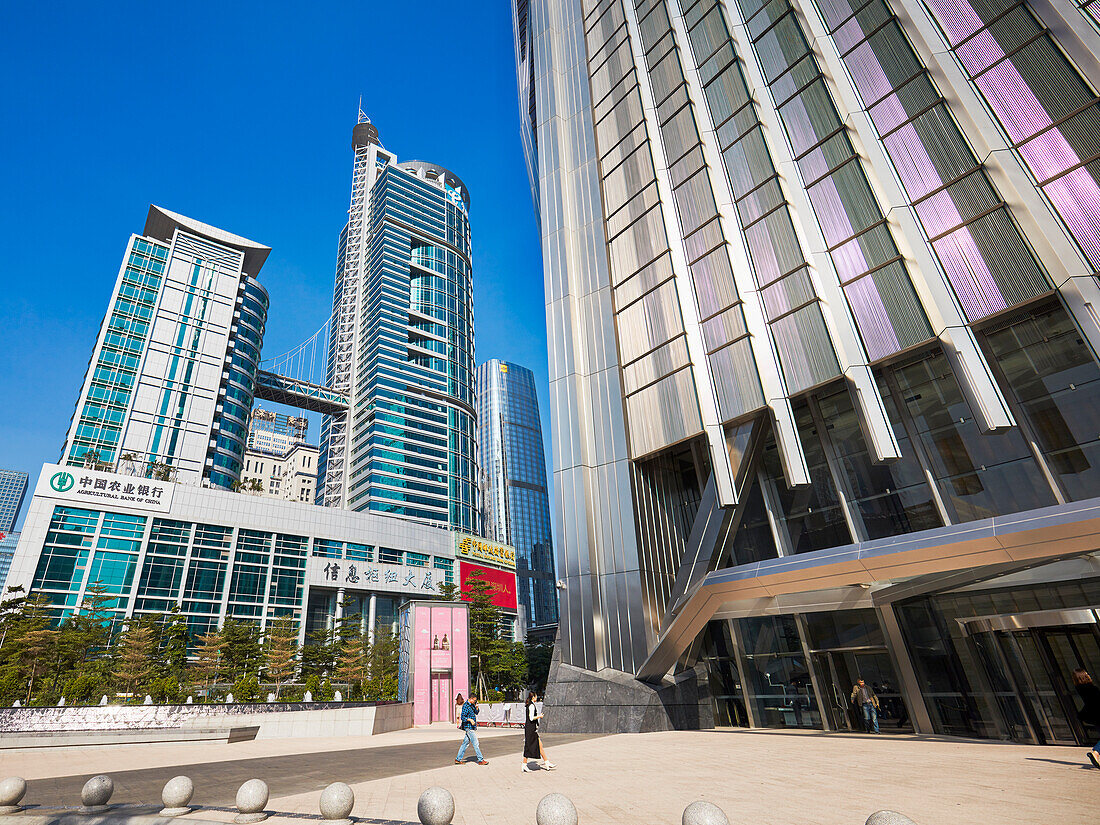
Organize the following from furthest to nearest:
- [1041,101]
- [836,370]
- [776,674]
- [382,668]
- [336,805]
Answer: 1. [382,668]
2. [776,674]
3. [836,370]
4. [1041,101]
5. [336,805]

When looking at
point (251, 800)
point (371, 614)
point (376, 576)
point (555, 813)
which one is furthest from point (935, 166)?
point (371, 614)

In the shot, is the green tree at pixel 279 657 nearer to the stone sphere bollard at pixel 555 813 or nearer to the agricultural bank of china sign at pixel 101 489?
the agricultural bank of china sign at pixel 101 489

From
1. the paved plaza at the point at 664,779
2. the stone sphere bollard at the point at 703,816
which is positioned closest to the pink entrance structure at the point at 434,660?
the paved plaza at the point at 664,779

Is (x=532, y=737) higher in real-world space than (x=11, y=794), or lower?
lower

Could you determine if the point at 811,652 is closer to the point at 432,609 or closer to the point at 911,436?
the point at 911,436

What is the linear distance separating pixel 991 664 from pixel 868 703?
4.13m

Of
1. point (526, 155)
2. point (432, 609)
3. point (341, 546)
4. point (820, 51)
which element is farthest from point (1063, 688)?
point (341, 546)

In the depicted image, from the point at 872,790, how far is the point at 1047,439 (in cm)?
1257

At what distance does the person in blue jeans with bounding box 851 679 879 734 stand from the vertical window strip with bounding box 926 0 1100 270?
13.3m

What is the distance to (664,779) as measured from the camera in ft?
31.6

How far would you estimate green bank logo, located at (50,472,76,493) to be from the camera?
58031mm

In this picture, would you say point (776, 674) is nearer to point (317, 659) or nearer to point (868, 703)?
point (868, 703)

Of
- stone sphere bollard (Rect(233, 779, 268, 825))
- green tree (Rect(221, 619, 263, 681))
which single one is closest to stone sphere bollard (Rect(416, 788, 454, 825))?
stone sphere bollard (Rect(233, 779, 268, 825))

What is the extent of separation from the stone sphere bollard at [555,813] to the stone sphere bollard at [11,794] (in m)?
7.60
